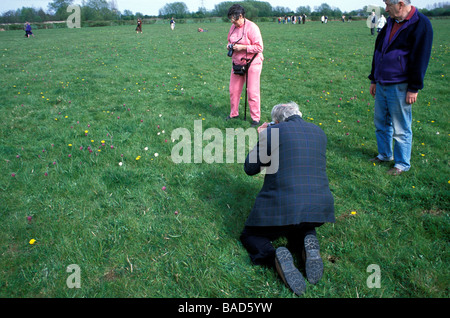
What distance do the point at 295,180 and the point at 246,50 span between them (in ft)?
12.1

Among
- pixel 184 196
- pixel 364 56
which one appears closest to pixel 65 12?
pixel 364 56

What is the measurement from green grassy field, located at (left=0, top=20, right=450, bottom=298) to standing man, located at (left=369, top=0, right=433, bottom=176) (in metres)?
0.45

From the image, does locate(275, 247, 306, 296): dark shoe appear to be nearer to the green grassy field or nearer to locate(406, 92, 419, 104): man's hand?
the green grassy field

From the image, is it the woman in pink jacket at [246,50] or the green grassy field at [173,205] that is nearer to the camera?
the green grassy field at [173,205]

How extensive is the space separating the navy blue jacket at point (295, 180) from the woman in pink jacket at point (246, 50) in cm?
319

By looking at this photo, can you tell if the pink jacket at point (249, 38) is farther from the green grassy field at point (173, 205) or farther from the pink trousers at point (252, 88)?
the green grassy field at point (173, 205)

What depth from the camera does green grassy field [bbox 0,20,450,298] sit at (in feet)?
8.09

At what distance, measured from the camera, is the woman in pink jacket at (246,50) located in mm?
5257

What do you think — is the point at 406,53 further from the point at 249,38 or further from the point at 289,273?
the point at 289,273

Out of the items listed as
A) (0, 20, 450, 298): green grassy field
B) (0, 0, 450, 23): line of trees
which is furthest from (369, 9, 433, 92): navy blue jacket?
(0, 0, 450, 23): line of trees

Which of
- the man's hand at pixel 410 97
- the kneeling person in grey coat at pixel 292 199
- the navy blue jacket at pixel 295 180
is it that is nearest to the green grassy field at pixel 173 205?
the kneeling person in grey coat at pixel 292 199

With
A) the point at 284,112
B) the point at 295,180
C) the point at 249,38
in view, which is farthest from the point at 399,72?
the point at 249,38

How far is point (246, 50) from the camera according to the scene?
538cm

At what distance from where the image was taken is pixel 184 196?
365cm
